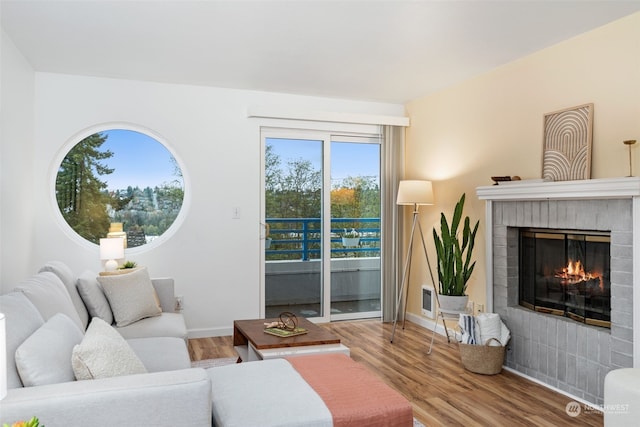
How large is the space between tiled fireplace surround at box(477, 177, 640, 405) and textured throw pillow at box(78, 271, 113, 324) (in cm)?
306

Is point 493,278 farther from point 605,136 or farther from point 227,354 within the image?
point 227,354

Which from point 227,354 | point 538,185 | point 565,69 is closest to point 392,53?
point 565,69

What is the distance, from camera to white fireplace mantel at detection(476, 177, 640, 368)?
9.12ft

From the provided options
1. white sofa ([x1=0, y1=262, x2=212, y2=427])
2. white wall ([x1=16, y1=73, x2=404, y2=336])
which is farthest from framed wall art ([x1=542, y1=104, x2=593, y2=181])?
white sofa ([x1=0, y1=262, x2=212, y2=427])

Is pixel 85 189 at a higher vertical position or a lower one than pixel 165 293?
higher

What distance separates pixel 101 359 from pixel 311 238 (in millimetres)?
3599

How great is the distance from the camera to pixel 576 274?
3395 mm

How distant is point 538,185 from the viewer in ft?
11.2

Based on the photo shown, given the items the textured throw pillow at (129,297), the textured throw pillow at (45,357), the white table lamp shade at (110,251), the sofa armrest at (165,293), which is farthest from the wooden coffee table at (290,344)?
the white table lamp shade at (110,251)

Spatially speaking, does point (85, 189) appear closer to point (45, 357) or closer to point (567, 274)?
point (45, 357)

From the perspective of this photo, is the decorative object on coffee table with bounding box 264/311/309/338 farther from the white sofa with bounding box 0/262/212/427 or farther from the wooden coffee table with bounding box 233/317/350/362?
the white sofa with bounding box 0/262/212/427

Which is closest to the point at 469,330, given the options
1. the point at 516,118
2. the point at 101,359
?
the point at 516,118

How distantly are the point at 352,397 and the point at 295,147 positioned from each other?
3.57 m

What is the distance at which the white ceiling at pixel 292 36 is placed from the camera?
2.96 metres
